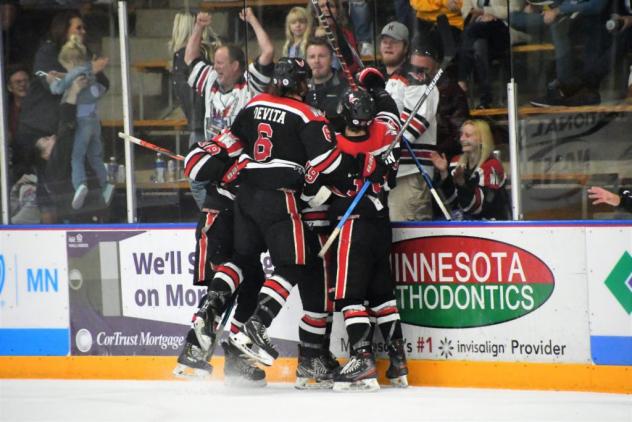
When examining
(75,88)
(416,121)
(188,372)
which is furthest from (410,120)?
(75,88)

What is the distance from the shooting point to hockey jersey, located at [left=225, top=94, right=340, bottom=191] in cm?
622

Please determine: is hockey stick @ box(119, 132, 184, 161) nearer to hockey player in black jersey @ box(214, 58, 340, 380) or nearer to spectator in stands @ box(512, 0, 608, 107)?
hockey player in black jersey @ box(214, 58, 340, 380)

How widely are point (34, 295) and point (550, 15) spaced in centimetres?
306

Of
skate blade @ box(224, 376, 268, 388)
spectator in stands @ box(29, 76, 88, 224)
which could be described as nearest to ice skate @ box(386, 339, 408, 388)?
skate blade @ box(224, 376, 268, 388)

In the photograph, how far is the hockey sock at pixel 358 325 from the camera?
6.23 metres

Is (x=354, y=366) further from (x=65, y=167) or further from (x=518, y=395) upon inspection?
(x=65, y=167)

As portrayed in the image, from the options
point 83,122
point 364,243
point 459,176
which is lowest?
point 364,243

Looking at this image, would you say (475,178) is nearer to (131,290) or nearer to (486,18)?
(486,18)

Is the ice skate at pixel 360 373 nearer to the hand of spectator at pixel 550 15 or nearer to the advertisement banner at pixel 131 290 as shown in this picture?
the advertisement banner at pixel 131 290

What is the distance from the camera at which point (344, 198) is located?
6.34 m

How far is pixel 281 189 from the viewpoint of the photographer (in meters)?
6.31

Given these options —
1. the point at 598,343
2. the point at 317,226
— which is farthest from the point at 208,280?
the point at 598,343

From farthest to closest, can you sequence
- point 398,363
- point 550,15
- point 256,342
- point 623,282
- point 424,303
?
point 550,15 < point 424,303 < point 398,363 < point 256,342 < point 623,282

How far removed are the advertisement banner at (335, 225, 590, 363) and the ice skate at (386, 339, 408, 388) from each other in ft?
0.47
